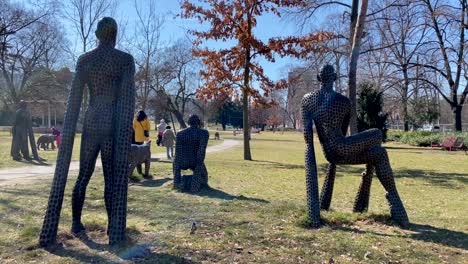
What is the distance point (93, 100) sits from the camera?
502 centimetres

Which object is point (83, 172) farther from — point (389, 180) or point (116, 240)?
point (389, 180)

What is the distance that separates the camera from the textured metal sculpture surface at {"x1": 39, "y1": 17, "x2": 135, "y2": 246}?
475 centimetres

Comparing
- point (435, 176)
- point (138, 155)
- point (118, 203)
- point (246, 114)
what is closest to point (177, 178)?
point (138, 155)

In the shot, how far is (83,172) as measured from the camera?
522cm

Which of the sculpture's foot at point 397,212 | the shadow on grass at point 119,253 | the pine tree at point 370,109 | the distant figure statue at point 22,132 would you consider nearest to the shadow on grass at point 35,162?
the distant figure statue at point 22,132

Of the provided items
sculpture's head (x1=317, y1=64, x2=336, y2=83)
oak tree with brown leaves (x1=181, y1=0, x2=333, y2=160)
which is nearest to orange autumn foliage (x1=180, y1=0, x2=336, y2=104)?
oak tree with brown leaves (x1=181, y1=0, x2=333, y2=160)

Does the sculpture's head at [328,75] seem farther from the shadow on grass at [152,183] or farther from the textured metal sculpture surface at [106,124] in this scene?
the shadow on grass at [152,183]

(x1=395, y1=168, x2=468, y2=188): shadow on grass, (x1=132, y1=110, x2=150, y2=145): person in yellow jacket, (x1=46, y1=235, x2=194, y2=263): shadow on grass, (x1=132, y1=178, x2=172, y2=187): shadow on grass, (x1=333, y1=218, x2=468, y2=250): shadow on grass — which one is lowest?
(x1=395, y1=168, x2=468, y2=188): shadow on grass

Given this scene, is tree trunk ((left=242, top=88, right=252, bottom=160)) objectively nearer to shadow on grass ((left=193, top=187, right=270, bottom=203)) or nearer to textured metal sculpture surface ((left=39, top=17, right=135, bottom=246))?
shadow on grass ((left=193, top=187, right=270, bottom=203))

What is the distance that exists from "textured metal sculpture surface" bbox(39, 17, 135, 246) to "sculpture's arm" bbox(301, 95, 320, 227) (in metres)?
2.51

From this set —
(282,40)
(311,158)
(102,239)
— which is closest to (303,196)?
(311,158)

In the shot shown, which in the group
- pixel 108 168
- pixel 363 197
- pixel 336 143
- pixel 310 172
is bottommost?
pixel 363 197

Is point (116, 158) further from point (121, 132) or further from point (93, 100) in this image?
point (93, 100)

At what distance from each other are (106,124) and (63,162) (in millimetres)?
655
